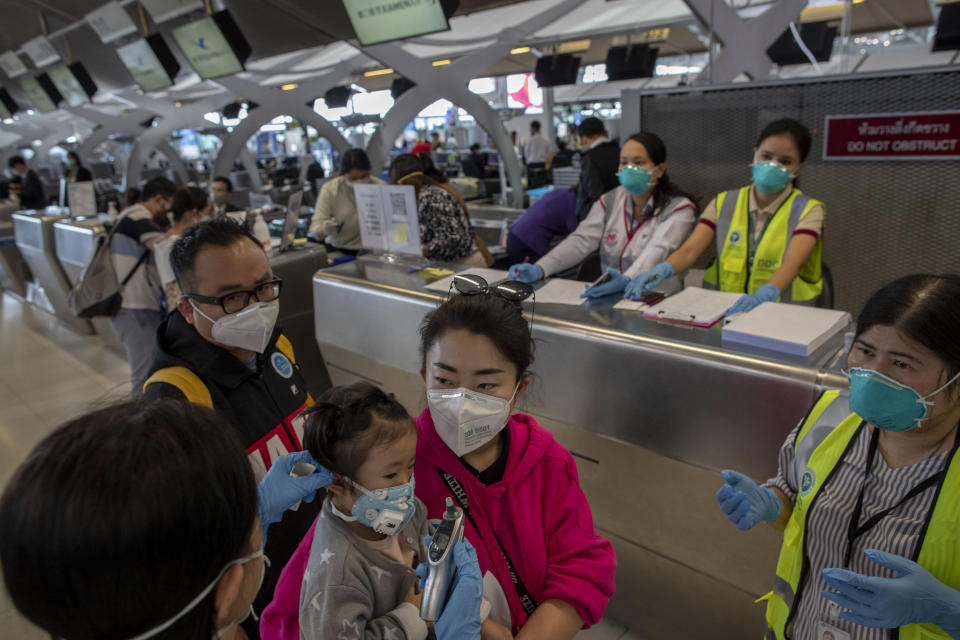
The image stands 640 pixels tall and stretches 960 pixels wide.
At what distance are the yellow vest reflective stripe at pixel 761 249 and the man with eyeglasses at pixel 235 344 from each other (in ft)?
6.19

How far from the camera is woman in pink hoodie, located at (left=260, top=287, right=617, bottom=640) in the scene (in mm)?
1324

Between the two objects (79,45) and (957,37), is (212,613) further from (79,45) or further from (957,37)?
(79,45)

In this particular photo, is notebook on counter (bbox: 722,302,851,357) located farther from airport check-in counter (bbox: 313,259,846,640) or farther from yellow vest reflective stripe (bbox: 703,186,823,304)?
yellow vest reflective stripe (bbox: 703,186,823,304)

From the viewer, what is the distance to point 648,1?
25.5ft

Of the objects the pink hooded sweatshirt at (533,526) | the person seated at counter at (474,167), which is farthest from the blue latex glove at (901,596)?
the person seated at counter at (474,167)

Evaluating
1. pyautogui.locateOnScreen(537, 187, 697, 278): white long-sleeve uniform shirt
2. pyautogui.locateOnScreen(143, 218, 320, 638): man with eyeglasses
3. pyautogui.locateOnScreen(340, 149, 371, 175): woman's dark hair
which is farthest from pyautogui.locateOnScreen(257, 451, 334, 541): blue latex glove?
pyautogui.locateOnScreen(340, 149, 371, 175): woman's dark hair

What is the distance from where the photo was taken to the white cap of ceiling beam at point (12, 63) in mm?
10284

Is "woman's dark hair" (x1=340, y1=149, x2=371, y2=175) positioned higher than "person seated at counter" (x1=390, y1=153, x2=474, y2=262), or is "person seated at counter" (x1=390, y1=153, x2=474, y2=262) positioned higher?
"woman's dark hair" (x1=340, y1=149, x2=371, y2=175)

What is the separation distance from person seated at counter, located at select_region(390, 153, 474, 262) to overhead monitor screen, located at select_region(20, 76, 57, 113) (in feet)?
33.9

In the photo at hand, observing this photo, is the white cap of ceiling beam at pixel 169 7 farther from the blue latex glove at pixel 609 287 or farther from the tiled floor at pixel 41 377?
the blue latex glove at pixel 609 287

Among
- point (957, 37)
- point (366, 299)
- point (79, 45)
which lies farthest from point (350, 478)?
point (79, 45)

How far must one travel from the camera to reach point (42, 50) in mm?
9359

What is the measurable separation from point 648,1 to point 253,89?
202 inches

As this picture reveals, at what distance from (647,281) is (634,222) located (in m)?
0.62
